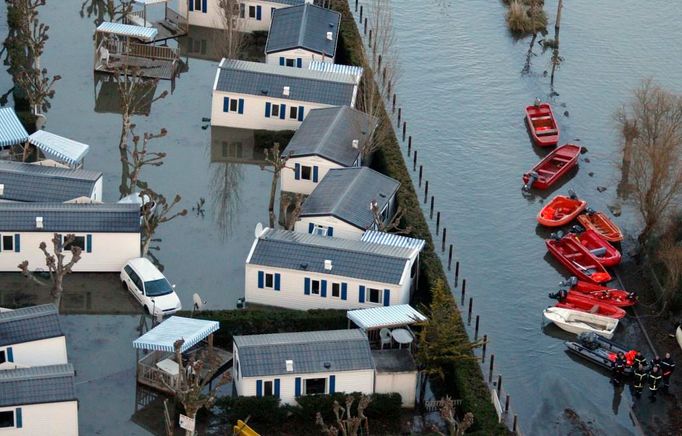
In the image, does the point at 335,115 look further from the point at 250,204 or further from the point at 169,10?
the point at 169,10

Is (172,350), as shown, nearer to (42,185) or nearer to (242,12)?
(42,185)

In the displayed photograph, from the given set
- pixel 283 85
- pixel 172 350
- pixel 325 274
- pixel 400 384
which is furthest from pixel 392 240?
pixel 283 85

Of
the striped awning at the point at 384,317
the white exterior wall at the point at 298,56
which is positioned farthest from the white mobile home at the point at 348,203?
the white exterior wall at the point at 298,56

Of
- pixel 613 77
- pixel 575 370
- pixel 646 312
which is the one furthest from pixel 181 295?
pixel 613 77

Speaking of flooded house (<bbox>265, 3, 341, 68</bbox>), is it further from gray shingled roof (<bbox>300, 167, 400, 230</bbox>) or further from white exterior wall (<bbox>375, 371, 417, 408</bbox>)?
white exterior wall (<bbox>375, 371, 417, 408</bbox>)

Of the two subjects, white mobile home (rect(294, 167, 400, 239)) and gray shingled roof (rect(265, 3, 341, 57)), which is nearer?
white mobile home (rect(294, 167, 400, 239))

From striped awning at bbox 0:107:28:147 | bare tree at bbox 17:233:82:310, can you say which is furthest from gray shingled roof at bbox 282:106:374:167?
bare tree at bbox 17:233:82:310

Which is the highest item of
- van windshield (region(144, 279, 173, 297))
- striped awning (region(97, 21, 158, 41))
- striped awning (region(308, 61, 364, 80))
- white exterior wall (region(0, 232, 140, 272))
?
striped awning (region(97, 21, 158, 41))

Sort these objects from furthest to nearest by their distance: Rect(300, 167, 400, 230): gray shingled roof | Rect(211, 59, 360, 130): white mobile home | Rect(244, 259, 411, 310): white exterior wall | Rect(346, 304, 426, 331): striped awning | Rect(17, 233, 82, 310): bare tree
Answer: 1. Rect(211, 59, 360, 130): white mobile home
2. Rect(300, 167, 400, 230): gray shingled roof
3. Rect(244, 259, 411, 310): white exterior wall
4. Rect(346, 304, 426, 331): striped awning
5. Rect(17, 233, 82, 310): bare tree
